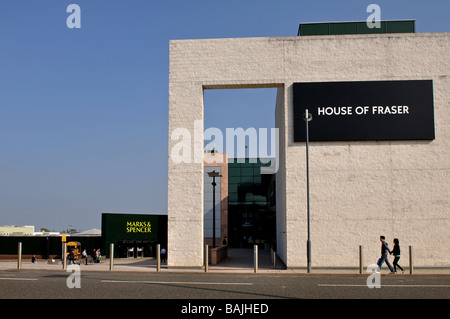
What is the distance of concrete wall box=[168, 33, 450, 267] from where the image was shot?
71.2 ft

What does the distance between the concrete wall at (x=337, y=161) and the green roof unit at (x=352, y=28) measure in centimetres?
236

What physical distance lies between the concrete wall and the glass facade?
29525 millimetres

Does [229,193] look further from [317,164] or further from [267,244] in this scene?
[317,164]

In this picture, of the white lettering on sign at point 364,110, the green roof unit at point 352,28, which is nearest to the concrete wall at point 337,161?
the white lettering on sign at point 364,110

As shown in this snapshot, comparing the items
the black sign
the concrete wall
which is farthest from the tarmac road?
the black sign

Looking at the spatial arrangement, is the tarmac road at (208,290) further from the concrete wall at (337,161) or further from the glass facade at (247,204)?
the glass facade at (247,204)

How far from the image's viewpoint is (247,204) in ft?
174

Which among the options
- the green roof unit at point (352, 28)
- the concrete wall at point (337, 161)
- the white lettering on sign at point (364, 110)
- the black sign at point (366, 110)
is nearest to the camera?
the concrete wall at point (337, 161)

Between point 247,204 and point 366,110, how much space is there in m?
32.0

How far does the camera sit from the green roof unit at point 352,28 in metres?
24.8

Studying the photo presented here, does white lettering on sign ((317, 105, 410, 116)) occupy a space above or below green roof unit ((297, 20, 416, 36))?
below

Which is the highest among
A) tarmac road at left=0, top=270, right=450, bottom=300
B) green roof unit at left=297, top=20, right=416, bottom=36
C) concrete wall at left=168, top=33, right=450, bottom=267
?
green roof unit at left=297, top=20, right=416, bottom=36

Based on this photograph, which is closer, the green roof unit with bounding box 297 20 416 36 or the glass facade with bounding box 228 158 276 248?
the green roof unit with bounding box 297 20 416 36

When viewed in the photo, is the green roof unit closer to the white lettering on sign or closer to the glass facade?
the white lettering on sign
